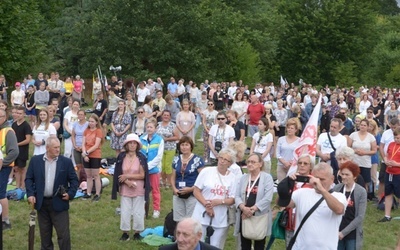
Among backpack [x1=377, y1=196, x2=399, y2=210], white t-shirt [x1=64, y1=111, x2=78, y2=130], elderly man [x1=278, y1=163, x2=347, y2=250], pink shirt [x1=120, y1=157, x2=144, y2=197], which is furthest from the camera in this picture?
white t-shirt [x1=64, y1=111, x2=78, y2=130]

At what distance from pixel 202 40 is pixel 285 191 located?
1417 inches

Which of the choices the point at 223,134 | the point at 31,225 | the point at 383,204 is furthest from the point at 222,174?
the point at 383,204

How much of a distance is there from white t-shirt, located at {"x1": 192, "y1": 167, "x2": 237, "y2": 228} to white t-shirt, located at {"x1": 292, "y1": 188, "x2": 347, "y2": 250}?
1677 mm

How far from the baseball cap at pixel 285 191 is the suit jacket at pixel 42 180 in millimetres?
2781

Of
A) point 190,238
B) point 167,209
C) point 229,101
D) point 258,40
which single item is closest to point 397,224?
point 167,209

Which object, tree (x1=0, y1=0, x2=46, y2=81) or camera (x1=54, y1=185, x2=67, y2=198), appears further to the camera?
tree (x1=0, y1=0, x2=46, y2=81)

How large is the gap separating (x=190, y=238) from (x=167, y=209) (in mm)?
6863

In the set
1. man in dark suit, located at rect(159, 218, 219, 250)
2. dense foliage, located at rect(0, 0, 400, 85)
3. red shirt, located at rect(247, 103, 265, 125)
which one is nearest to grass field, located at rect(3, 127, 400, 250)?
man in dark suit, located at rect(159, 218, 219, 250)

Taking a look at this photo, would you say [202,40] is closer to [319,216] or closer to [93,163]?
[93,163]

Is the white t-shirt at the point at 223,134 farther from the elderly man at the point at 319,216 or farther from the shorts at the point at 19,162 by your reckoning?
the elderly man at the point at 319,216

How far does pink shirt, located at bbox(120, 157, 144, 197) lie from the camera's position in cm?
924

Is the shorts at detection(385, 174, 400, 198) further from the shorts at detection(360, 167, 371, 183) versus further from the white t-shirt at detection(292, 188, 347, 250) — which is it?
the white t-shirt at detection(292, 188, 347, 250)

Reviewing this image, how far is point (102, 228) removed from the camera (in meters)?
10.4

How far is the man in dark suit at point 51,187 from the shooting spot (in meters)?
7.72
